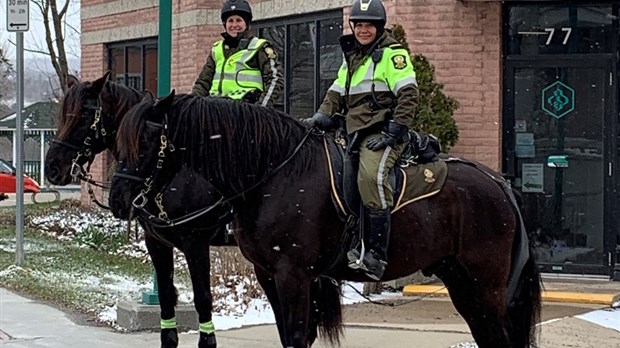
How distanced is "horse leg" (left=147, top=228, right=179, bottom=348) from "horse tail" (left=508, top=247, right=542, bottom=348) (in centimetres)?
242

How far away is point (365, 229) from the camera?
586cm

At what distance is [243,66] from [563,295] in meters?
4.75

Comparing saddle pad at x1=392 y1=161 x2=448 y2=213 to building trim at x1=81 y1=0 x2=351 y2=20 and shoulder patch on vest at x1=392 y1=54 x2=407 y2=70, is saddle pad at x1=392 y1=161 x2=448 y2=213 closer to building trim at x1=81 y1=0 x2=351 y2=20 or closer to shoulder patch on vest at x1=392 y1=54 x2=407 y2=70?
shoulder patch on vest at x1=392 y1=54 x2=407 y2=70

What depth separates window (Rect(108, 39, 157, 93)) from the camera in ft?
59.0

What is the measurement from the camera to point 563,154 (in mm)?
11344

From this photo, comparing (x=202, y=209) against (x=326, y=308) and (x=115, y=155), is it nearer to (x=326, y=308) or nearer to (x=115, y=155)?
(x=115, y=155)

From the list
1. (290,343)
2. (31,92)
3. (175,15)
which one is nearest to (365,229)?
(290,343)

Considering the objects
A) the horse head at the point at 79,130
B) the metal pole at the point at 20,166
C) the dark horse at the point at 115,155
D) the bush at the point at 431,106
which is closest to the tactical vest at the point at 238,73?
the dark horse at the point at 115,155

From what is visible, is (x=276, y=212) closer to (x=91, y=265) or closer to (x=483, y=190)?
(x=483, y=190)

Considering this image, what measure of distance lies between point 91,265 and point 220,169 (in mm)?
7939

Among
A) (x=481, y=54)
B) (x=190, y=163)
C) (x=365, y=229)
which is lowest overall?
(x=365, y=229)

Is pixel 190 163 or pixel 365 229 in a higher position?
pixel 190 163

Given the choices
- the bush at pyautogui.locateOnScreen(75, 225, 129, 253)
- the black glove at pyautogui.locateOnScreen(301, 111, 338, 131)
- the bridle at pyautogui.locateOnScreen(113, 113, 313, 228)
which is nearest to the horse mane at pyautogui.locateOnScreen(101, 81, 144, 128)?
the bridle at pyautogui.locateOnScreen(113, 113, 313, 228)

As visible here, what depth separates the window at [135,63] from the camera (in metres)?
18.0
